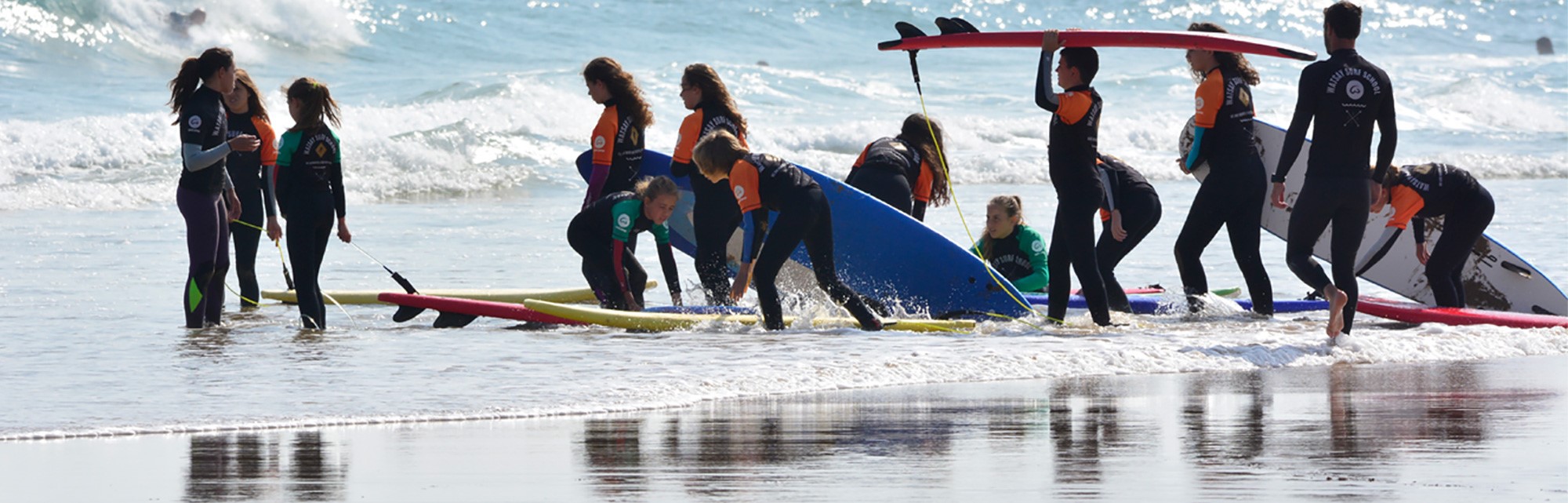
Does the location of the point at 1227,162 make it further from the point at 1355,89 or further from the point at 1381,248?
the point at 1381,248

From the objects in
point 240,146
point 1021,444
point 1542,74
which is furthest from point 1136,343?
point 1542,74

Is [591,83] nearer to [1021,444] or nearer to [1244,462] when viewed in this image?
[1021,444]

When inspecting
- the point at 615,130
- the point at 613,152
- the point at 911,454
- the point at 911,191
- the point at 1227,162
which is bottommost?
the point at 911,454

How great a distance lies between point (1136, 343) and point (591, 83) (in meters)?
3.04

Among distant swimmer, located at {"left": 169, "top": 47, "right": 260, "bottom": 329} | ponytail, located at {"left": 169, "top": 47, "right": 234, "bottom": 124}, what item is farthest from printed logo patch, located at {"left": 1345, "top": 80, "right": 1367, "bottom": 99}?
ponytail, located at {"left": 169, "top": 47, "right": 234, "bottom": 124}

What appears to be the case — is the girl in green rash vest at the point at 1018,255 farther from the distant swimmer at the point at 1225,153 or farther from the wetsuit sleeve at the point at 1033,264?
the distant swimmer at the point at 1225,153

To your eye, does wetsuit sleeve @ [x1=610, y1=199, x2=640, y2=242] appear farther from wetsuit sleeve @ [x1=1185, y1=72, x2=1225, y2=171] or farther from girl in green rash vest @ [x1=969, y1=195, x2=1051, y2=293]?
wetsuit sleeve @ [x1=1185, y1=72, x2=1225, y2=171]

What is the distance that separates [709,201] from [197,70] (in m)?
2.45

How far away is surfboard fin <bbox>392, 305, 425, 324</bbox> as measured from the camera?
860cm

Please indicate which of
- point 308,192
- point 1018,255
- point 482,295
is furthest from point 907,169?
point 308,192

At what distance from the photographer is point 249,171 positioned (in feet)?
31.1

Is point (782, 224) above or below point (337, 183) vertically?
below

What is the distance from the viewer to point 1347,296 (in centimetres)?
738

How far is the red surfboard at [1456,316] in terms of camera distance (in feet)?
27.2
